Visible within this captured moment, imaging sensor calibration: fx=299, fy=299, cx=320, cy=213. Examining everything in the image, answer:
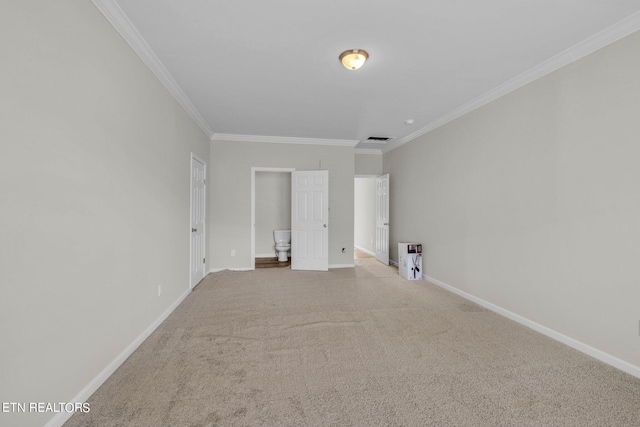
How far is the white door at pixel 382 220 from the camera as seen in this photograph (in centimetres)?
644

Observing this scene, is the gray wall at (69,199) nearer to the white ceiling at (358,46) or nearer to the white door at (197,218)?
the white ceiling at (358,46)

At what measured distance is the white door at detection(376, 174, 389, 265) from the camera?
6.44 metres

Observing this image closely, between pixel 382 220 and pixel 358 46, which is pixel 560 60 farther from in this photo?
pixel 382 220

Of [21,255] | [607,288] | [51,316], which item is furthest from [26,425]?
[607,288]

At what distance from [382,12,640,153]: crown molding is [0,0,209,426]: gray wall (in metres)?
3.67

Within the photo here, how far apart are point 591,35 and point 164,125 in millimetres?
3933

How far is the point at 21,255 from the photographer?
1.41 meters

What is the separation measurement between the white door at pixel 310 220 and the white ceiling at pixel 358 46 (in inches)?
72.3

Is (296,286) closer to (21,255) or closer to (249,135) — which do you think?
(249,135)

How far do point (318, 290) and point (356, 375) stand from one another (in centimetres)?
224

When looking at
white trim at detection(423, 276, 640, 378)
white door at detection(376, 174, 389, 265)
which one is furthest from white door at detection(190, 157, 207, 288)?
white trim at detection(423, 276, 640, 378)

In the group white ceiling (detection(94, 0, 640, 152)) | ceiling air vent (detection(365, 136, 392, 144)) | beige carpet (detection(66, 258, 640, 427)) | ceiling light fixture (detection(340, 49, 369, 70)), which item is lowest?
beige carpet (detection(66, 258, 640, 427))

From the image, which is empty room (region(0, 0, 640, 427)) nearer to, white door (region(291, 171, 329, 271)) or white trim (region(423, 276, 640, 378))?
white trim (region(423, 276, 640, 378))

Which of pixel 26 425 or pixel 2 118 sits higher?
pixel 2 118
